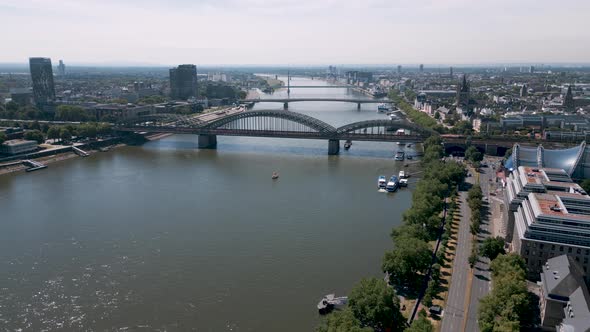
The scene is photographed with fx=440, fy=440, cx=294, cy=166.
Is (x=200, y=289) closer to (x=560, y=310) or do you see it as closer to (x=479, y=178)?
(x=560, y=310)

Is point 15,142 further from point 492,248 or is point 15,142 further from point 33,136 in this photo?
point 492,248

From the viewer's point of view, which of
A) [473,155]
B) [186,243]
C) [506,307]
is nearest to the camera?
[506,307]

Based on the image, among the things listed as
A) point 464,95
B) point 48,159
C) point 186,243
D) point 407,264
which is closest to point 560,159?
point 407,264

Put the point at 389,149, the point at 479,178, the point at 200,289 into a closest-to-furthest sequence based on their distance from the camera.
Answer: the point at 200,289, the point at 479,178, the point at 389,149

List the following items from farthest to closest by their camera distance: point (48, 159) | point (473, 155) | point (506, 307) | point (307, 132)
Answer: point (307, 132)
point (48, 159)
point (473, 155)
point (506, 307)

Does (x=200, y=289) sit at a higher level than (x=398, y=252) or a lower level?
lower

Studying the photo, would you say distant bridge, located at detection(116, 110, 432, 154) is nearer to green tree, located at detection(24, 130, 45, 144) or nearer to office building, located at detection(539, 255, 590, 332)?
green tree, located at detection(24, 130, 45, 144)

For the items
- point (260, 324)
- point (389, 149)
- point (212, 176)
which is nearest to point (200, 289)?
point (260, 324)
